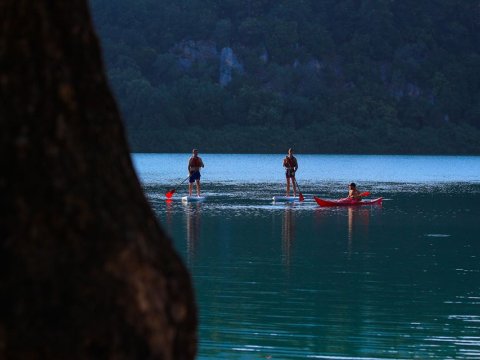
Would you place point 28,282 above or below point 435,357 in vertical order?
above

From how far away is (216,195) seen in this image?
36.2 m

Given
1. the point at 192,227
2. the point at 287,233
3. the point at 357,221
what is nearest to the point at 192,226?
the point at 192,227

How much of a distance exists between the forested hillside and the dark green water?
102 metres

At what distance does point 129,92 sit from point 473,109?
40.2 metres

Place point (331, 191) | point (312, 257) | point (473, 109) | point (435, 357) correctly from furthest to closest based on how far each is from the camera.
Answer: point (473, 109)
point (331, 191)
point (312, 257)
point (435, 357)

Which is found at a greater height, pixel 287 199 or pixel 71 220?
pixel 71 220

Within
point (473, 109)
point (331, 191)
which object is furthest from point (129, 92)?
point (331, 191)

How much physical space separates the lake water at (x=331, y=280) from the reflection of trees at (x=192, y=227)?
0.04 meters

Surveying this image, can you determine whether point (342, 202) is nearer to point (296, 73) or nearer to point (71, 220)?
point (71, 220)

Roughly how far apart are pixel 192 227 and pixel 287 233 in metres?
2.10

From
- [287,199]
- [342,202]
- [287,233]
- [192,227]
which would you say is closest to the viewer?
[287,233]

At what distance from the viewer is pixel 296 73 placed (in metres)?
144

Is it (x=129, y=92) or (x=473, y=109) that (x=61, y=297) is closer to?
(x=129, y=92)

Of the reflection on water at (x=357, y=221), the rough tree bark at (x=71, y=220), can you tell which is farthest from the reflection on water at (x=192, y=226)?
the rough tree bark at (x=71, y=220)
